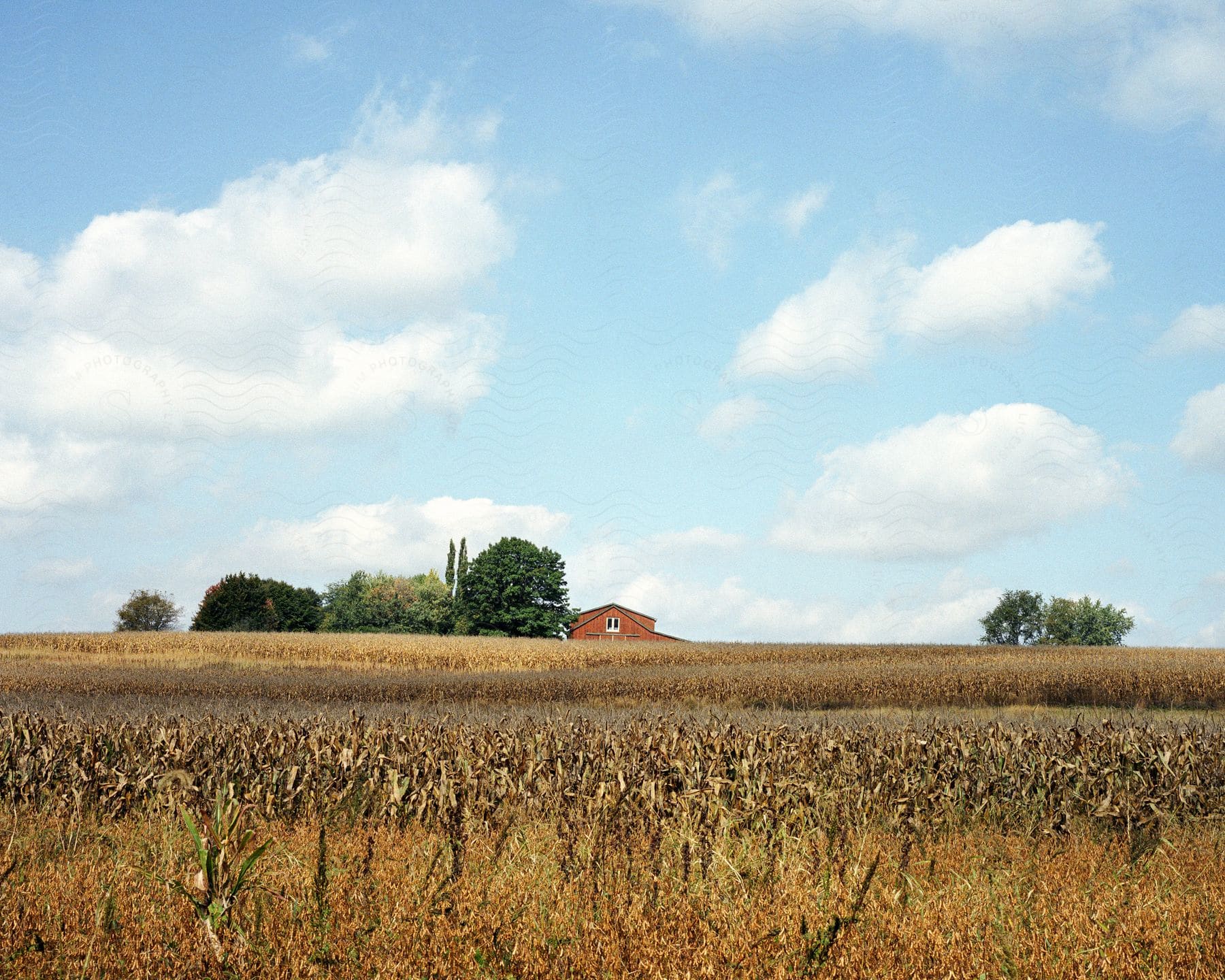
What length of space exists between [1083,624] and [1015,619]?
7.60m

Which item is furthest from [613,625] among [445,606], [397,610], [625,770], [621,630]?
[625,770]

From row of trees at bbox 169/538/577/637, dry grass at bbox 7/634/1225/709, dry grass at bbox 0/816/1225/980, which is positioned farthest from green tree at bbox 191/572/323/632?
dry grass at bbox 0/816/1225/980

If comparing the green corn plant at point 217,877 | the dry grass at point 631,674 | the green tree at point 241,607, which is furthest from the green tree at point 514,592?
the green corn plant at point 217,877

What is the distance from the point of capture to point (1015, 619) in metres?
112

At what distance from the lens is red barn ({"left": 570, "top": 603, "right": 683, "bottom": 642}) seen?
82562 millimetres

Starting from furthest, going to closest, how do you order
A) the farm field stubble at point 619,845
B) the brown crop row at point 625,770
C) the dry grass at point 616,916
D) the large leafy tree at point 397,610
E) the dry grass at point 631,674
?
the large leafy tree at point 397,610 → the dry grass at point 631,674 → the brown crop row at point 625,770 → the farm field stubble at point 619,845 → the dry grass at point 616,916

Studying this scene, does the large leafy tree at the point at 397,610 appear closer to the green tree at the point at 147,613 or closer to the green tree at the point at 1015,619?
the green tree at the point at 147,613

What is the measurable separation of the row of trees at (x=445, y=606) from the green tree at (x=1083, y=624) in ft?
211

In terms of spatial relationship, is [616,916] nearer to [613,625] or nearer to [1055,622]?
[613,625]

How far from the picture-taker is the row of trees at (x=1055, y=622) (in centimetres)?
10800

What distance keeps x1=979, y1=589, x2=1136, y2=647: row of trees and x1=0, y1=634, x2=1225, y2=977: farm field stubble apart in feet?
343

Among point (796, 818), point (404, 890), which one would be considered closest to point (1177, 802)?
point (796, 818)

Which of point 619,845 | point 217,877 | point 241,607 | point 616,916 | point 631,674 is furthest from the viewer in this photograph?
point 241,607

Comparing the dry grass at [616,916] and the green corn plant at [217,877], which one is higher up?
the green corn plant at [217,877]
